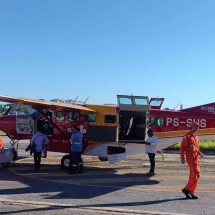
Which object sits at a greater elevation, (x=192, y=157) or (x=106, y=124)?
(x=106, y=124)

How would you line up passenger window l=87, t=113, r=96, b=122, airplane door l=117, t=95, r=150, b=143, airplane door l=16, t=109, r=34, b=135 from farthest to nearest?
airplane door l=16, t=109, r=34, b=135
passenger window l=87, t=113, r=96, b=122
airplane door l=117, t=95, r=150, b=143

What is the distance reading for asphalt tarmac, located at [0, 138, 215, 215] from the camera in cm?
870

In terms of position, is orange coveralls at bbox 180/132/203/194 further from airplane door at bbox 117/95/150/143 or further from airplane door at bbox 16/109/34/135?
airplane door at bbox 16/109/34/135

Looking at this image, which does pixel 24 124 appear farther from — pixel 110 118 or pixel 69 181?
pixel 69 181

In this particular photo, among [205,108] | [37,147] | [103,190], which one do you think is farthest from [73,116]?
[103,190]

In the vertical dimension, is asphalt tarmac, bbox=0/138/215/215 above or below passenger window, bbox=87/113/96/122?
below

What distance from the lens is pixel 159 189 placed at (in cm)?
1127

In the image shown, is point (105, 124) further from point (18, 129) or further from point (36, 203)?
point (36, 203)

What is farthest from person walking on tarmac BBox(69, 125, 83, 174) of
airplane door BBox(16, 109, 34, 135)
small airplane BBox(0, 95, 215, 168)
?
airplane door BBox(16, 109, 34, 135)

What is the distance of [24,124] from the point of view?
17.1 meters

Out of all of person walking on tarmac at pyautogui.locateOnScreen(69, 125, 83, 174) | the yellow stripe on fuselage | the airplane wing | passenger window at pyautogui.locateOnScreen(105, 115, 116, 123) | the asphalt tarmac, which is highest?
the airplane wing

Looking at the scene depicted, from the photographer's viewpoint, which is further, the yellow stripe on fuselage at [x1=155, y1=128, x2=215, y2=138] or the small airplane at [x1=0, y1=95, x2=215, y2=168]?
the yellow stripe on fuselage at [x1=155, y1=128, x2=215, y2=138]

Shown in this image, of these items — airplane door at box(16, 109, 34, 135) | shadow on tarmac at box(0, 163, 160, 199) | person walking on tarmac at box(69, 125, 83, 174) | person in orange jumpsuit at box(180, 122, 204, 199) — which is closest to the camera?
person in orange jumpsuit at box(180, 122, 204, 199)

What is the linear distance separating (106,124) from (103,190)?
5.28 m
